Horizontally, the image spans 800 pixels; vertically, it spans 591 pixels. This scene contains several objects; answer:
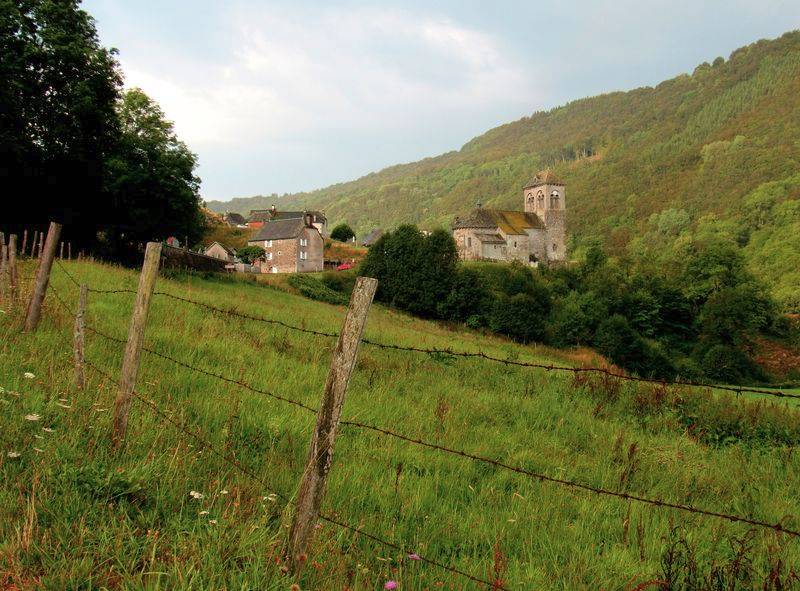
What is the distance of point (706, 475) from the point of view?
6.54 metres

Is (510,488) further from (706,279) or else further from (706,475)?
(706,279)

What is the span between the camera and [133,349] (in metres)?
4.29

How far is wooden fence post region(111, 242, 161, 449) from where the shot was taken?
4.13 meters

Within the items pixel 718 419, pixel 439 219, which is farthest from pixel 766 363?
pixel 439 219

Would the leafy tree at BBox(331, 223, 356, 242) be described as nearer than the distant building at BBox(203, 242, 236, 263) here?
No

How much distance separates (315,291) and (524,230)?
50.2m

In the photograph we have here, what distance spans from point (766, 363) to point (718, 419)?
5772cm

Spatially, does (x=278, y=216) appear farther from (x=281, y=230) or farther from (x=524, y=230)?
(x=524, y=230)

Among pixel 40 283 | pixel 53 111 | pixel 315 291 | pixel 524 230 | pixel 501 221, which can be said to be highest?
pixel 501 221

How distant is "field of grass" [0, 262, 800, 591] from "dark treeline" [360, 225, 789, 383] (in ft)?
134

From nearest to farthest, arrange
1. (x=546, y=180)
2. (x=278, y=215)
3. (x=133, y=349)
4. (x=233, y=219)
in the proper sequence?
1. (x=133, y=349)
2. (x=546, y=180)
3. (x=278, y=215)
4. (x=233, y=219)

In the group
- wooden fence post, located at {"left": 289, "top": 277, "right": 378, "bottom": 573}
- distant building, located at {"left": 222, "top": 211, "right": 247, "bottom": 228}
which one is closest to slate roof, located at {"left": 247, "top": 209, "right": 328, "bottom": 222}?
distant building, located at {"left": 222, "top": 211, "right": 247, "bottom": 228}

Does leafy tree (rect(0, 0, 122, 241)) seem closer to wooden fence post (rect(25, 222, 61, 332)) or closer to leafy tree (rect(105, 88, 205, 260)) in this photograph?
leafy tree (rect(105, 88, 205, 260))

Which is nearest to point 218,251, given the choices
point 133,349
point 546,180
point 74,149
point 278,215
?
point 278,215
